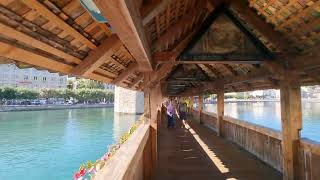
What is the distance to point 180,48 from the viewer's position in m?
6.64

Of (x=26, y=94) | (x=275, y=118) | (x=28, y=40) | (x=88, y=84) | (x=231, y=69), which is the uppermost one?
(x=88, y=84)

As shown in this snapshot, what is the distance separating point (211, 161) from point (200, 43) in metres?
3.24

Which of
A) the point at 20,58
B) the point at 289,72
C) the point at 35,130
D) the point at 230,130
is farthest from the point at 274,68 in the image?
the point at 35,130

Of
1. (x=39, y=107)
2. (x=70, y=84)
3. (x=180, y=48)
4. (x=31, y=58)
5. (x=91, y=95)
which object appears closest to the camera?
(x=31, y=58)

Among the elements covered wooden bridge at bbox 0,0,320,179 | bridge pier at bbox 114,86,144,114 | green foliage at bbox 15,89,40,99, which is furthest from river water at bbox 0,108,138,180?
green foliage at bbox 15,89,40,99

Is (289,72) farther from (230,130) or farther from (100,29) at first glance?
(230,130)

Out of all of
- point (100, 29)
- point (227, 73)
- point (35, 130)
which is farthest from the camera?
point (35, 130)

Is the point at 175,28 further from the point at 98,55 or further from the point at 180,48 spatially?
the point at 98,55

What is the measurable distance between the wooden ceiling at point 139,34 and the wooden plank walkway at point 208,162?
2.16 metres

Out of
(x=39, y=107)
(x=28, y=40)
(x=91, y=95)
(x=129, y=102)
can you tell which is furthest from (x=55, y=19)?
(x=91, y=95)

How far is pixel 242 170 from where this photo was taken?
6.84 meters

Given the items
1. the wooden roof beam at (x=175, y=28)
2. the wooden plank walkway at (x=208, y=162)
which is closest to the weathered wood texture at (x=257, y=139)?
the wooden plank walkway at (x=208, y=162)

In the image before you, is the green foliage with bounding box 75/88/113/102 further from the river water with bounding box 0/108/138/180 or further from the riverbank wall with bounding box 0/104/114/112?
the river water with bounding box 0/108/138/180

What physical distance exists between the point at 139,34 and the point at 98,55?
145 centimetres
